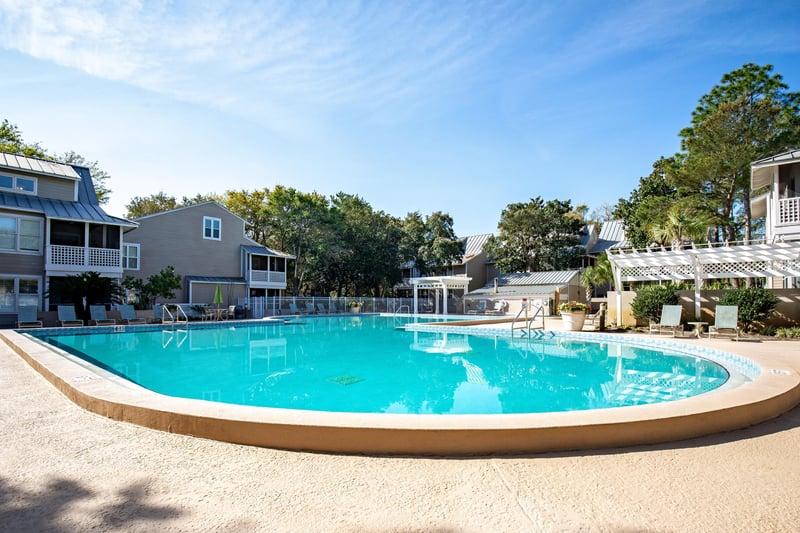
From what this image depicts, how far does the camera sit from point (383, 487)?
2.73 m

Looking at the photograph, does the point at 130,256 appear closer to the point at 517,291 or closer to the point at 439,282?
the point at 439,282

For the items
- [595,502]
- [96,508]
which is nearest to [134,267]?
[96,508]

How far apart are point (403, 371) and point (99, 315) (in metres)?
13.5

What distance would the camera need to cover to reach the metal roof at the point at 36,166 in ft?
58.0

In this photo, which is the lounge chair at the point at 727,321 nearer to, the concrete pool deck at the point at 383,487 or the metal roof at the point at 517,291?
the concrete pool deck at the point at 383,487

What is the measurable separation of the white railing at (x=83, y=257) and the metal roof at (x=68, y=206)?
1244 mm

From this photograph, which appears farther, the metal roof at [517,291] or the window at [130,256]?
the metal roof at [517,291]

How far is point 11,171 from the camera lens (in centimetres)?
1764

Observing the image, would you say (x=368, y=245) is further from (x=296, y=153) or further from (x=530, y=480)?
(x=530, y=480)

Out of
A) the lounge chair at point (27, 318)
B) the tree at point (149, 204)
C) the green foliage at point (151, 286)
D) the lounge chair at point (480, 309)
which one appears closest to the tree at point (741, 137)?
the lounge chair at point (480, 309)

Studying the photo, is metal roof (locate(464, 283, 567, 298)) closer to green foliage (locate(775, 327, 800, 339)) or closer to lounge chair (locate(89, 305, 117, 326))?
green foliage (locate(775, 327, 800, 339))

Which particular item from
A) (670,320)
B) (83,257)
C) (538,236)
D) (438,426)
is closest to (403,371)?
(438,426)

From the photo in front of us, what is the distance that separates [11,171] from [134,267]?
6409 mm

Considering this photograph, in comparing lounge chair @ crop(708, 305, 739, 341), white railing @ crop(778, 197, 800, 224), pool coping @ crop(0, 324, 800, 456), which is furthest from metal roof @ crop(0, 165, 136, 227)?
white railing @ crop(778, 197, 800, 224)
